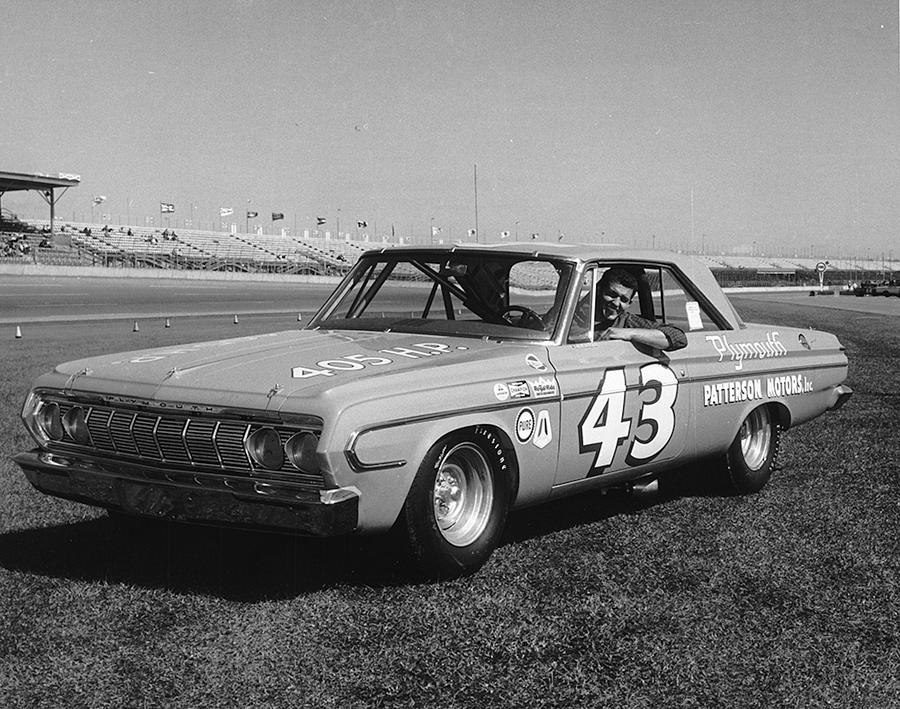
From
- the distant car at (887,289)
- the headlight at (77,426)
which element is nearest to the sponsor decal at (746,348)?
the headlight at (77,426)

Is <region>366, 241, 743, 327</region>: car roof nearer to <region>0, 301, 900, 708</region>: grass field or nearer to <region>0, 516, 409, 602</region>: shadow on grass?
<region>0, 301, 900, 708</region>: grass field

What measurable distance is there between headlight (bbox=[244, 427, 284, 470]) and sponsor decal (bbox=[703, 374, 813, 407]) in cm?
265

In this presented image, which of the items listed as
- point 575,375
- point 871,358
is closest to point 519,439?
point 575,375

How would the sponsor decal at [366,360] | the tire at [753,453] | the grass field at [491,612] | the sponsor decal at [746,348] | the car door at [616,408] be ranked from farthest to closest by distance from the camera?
1. the tire at [753,453]
2. the sponsor decal at [746,348]
3. the car door at [616,408]
4. the sponsor decal at [366,360]
5. the grass field at [491,612]

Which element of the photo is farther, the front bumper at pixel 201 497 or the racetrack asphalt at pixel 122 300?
the racetrack asphalt at pixel 122 300

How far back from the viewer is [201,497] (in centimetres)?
392

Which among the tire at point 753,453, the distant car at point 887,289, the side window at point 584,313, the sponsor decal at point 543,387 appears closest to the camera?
the sponsor decal at point 543,387

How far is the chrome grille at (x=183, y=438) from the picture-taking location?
12.8 feet

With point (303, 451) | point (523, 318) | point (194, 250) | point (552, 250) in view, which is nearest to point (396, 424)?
point (303, 451)

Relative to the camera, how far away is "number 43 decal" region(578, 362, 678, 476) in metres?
4.88

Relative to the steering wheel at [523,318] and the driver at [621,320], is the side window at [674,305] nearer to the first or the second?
the driver at [621,320]

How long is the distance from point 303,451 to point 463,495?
86 centimetres

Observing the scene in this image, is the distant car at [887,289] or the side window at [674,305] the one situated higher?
the side window at [674,305]

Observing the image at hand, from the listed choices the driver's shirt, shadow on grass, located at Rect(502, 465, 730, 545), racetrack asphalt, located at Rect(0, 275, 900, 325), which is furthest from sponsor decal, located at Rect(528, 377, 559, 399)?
racetrack asphalt, located at Rect(0, 275, 900, 325)
